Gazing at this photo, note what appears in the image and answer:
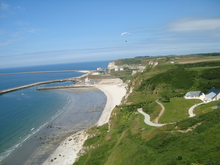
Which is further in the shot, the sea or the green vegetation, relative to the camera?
the sea

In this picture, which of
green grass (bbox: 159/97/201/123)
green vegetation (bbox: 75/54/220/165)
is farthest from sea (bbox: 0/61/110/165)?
green grass (bbox: 159/97/201/123)

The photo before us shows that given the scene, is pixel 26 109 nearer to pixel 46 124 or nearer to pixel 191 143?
pixel 46 124

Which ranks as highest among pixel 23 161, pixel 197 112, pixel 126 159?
pixel 197 112

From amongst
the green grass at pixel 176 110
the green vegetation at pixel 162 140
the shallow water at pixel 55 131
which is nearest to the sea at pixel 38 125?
the shallow water at pixel 55 131

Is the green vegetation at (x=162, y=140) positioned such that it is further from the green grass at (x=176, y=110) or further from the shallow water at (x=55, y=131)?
the shallow water at (x=55, y=131)

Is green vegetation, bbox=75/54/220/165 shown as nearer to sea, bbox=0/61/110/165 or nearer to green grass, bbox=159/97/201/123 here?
green grass, bbox=159/97/201/123

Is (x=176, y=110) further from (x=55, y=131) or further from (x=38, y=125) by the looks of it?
(x=38, y=125)

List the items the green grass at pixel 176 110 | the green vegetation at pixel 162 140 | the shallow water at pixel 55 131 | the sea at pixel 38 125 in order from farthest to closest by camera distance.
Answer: the sea at pixel 38 125 < the shallow water at pixel 55 131 < the green grass at pixel 176 110 < the green vegetation at pixel 162 140

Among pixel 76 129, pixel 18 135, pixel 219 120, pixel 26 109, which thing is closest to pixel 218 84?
A: pixel 219 120
